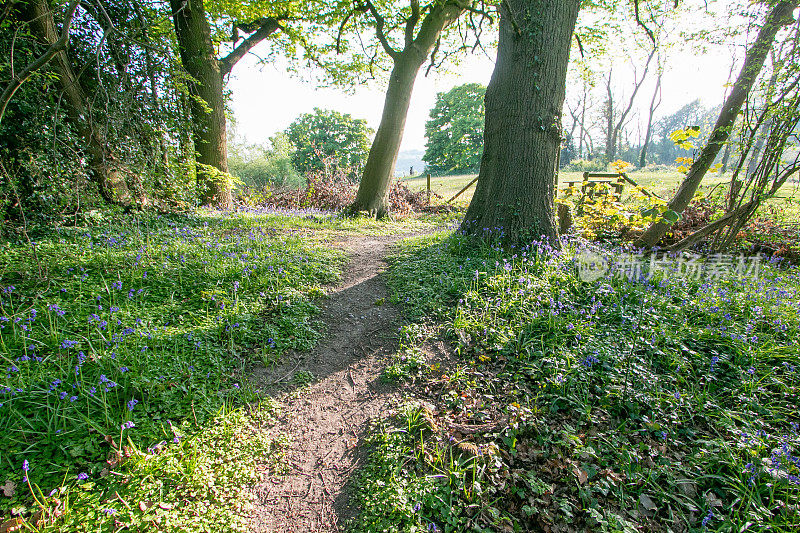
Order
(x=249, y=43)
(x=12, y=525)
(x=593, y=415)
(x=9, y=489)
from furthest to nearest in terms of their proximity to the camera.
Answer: (x=249, y=43) < (x=593, y=415) < (x=9, y=489) < (x=12, y=525)

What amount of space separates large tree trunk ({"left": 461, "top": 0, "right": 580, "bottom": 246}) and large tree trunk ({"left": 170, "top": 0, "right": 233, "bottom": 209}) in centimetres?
636

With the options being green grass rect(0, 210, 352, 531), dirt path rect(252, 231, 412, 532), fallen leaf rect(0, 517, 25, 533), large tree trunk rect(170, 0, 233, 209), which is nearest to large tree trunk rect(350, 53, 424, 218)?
large tree trunk rect(170, 0, 233, 209)

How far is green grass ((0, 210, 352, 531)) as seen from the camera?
2.07 m

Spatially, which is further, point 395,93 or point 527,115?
point 395,93

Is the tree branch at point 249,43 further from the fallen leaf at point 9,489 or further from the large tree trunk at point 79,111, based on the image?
the fallen leaf at point 9,489

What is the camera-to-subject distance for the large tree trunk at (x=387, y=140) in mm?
9625

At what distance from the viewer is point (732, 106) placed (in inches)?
261

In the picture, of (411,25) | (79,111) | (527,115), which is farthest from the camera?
(411,25)

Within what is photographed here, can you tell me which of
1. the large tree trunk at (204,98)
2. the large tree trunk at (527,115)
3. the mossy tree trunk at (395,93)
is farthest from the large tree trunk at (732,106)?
the large tree trunk at (204,98)

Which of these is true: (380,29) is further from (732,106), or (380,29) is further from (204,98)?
(732,106)

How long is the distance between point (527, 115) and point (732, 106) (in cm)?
473

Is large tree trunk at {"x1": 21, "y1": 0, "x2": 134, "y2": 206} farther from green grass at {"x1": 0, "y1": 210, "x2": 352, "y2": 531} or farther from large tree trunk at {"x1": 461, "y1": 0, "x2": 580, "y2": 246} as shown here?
large tree trunk at {"x1": 461, "y1": 0, "x2": 580, "y2": 246}

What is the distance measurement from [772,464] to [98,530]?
13.7 ft

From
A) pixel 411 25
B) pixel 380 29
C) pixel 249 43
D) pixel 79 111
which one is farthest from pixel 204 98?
pixel 411 25
